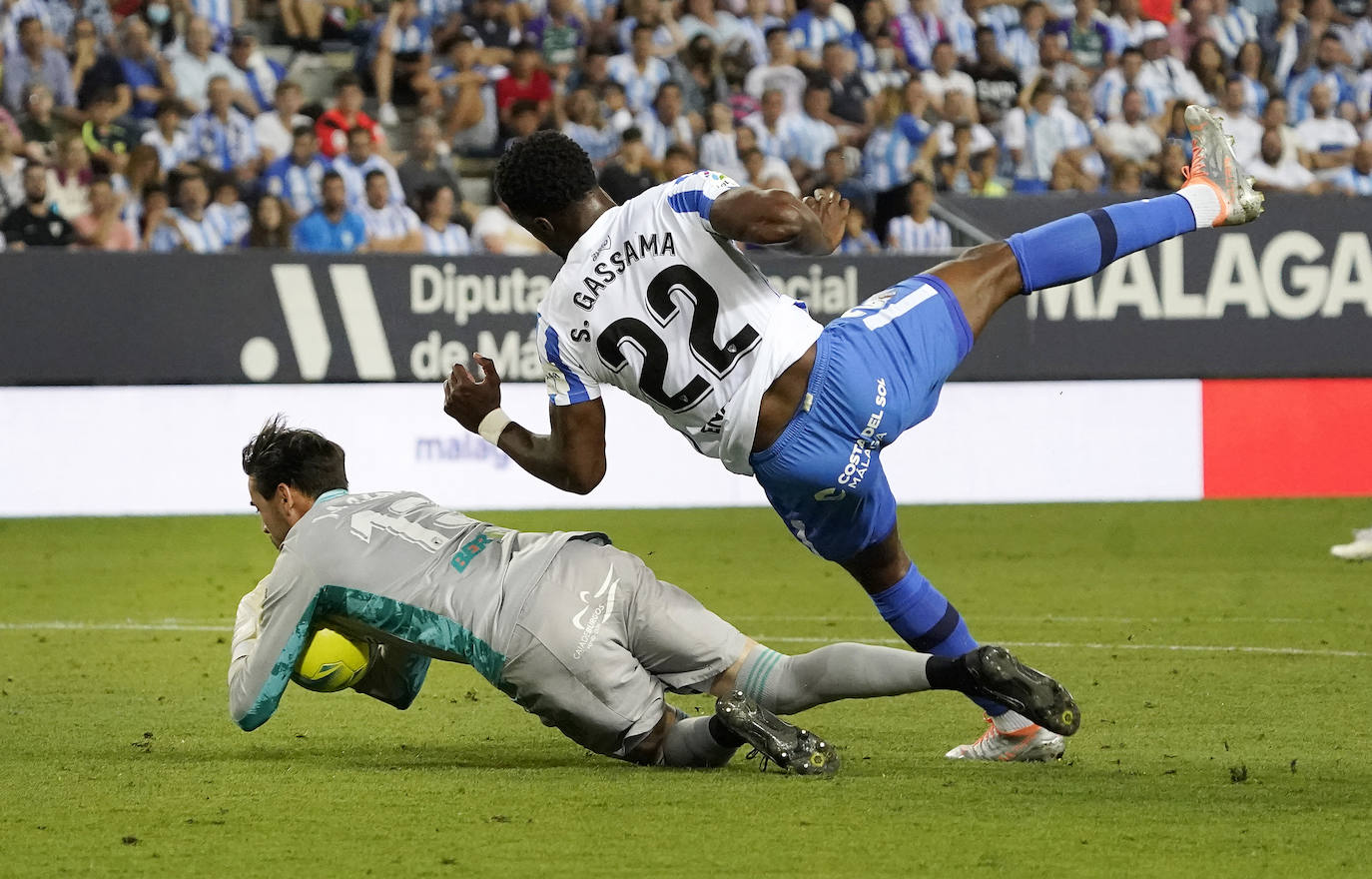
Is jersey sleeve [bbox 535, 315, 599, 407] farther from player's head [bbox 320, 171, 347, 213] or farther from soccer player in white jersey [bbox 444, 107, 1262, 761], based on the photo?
player's head [bbox 320, 171, 347, 213]

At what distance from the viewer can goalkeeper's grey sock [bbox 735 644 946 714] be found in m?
4.56

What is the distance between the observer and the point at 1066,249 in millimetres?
4992

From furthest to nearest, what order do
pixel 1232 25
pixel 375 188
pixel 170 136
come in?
1. pixel 1232 25
2. pixel 170 136
3. pixel 375 188

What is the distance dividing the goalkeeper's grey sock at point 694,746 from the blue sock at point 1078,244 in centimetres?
149

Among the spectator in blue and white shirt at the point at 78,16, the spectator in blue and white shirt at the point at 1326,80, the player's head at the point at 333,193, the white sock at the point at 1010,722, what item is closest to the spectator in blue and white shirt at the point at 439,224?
the player's head at the point at 333,193

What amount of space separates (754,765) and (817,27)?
12601mm

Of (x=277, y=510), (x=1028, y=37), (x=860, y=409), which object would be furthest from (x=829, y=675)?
(x=1028, y=37)

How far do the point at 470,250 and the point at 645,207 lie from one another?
938 centimetres

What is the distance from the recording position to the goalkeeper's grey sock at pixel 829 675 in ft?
15.0

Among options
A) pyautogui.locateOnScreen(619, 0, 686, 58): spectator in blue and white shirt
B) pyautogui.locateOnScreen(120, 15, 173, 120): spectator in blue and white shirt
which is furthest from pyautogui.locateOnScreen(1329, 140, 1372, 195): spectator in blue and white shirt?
pyautogui.locateOnScreen(120, 15, 173, 120): spectator in blue and white shirt

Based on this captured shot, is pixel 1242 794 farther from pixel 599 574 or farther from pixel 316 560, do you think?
pixel 316 560

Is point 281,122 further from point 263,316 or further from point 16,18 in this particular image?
point 263,316

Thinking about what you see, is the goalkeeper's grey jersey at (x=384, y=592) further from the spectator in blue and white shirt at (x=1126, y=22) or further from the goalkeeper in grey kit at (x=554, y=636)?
the spectator in blue and white shirt at (x=1126, y=22)

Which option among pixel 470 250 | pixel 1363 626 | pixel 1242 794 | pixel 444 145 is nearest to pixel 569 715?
pixel 1242 794
